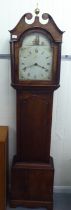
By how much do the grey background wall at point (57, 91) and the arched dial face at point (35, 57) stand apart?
258 mm

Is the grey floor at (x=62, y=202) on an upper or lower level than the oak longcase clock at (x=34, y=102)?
lower

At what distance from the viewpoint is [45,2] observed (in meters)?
1.86

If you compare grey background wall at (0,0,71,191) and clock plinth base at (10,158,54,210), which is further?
clock plinth base at (10,158,54,210)

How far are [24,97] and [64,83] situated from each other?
0.39m

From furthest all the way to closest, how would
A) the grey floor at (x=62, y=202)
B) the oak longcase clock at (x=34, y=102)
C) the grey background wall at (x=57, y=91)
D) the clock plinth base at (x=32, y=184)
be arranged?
the grey floor at (x=62, y=202)
the clock plinth base at (x=32, y=184)
the grey background wall at (x=57, y=91)
the oak longcase clock at (x=34, y=102)

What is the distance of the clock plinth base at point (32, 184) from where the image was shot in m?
1.97

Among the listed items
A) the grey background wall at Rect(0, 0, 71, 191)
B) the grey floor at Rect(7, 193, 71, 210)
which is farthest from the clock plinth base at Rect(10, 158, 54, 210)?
the grey background wall at Rect(0, 0, 71, 191)

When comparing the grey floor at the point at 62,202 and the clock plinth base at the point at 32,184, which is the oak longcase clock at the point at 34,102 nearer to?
the clock plinth base at the point at 32,184

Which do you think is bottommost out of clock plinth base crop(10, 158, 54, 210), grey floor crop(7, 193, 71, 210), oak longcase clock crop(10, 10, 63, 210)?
grey floor crop(7, 193, 71, 210)

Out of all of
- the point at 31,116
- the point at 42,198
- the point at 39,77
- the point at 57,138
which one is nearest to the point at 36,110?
the point at 31,116

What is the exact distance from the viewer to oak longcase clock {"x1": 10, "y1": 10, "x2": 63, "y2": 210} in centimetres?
168

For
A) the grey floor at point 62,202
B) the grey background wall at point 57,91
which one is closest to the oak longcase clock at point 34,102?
the grey floor at point 62,202

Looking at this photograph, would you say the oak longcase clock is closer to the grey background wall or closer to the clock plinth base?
the clock plinth base

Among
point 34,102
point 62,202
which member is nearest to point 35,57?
point 34,102
